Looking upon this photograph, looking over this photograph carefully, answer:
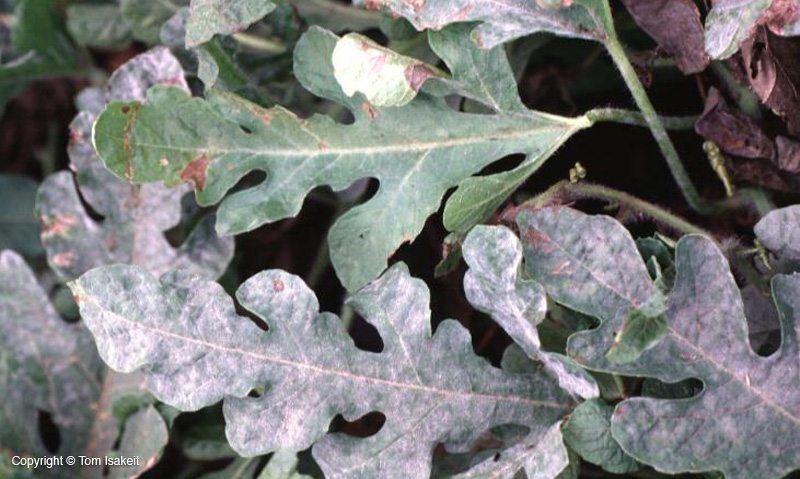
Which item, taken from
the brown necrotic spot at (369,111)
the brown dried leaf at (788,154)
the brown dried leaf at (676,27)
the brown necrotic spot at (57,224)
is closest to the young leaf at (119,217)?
the brown necrotic spot at (57,224)

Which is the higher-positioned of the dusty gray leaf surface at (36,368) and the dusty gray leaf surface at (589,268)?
the dusty gray leaf surface at (589,268)

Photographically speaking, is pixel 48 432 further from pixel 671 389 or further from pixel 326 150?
pixel 671 389

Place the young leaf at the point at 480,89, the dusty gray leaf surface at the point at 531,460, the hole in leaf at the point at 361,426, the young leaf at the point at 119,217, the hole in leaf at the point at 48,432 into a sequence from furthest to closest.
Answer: the hole in leaf at the point at 48,432
the hole in leaf at the point at 361,426
the young leaf at the point at 119,217
the young leaf at the point at 480,89
the dusty gray leaf surface at the point at 531,460

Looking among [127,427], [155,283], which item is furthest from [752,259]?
[127,427]

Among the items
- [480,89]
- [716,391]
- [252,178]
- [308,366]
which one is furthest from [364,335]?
[716,391]

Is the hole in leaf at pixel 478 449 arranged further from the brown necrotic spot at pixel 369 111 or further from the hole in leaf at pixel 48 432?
the hole in leaf at pixel 48 432

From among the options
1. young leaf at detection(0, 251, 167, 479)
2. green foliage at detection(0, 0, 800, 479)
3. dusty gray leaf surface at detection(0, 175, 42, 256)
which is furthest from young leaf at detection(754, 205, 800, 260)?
dusty gray leaf surface at detection(0, 175, 42, 256)

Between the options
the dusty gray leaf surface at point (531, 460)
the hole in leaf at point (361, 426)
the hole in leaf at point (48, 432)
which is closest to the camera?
the dusty gray leaf surface at point (531, 460)

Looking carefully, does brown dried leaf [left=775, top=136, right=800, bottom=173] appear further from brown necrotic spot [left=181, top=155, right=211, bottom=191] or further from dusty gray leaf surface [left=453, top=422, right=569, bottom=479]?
brown necrotic spot [left=181, top=155, right=211, bottom=191]
